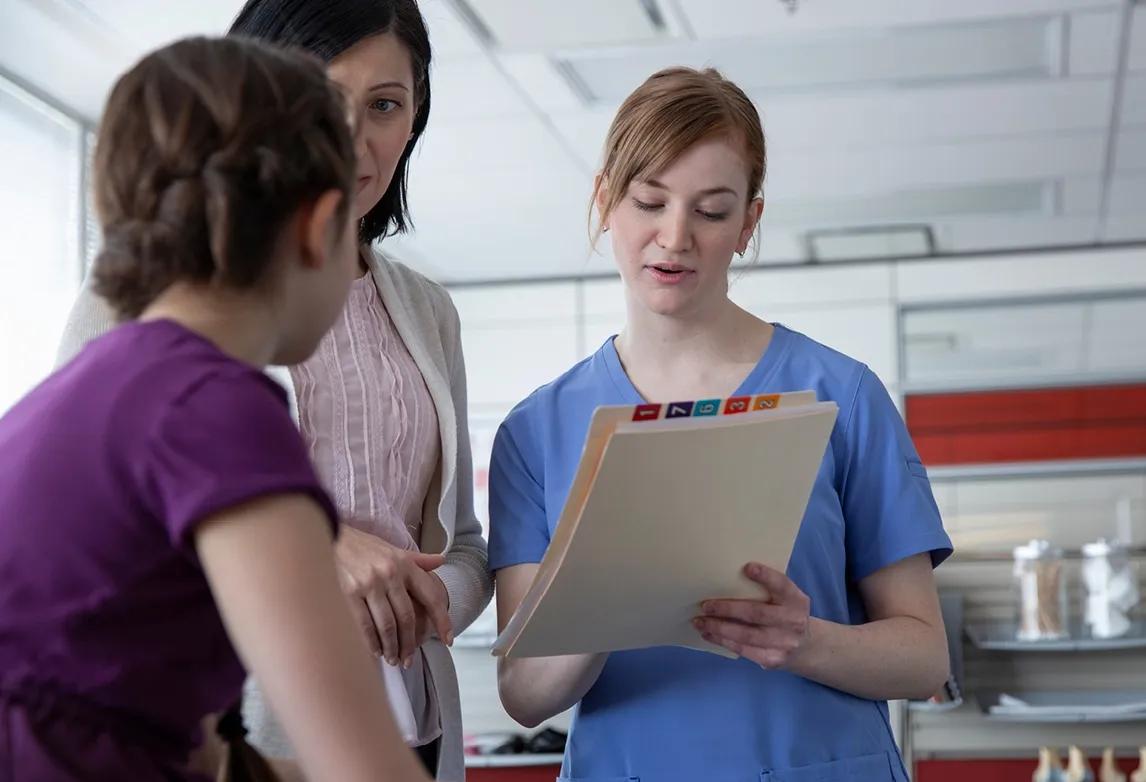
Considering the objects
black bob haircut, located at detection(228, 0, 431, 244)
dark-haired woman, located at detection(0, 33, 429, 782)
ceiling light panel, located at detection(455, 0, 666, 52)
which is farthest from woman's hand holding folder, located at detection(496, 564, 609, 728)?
ceiling light panel, located at detection(455, 0, 666, 52)

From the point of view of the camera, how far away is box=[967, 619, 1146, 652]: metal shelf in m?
5.81

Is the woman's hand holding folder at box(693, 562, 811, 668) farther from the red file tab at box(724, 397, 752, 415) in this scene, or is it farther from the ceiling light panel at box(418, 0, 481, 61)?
the ceiling light panel at box(418, 0, 481, 61)

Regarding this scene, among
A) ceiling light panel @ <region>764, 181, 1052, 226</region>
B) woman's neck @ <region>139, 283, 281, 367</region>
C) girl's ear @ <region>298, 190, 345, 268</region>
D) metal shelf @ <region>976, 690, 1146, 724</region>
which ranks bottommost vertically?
metal shelf @ <region>976, 690, 1146, 724</region>

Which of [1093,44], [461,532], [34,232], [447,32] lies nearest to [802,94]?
[1093,44]

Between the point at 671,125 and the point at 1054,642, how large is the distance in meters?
4.92

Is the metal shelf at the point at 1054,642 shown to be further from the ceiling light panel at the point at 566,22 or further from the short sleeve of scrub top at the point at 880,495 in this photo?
the short sleeve of scrub top at the point at 880,495

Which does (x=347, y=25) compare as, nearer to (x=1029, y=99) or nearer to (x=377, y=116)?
(x=377, y=116)

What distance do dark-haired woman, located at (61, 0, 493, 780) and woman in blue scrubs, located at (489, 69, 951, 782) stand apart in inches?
3.4

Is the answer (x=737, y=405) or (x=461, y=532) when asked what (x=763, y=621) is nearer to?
(x=737, y=405)

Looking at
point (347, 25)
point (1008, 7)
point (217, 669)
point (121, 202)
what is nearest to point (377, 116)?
point (347, 25)

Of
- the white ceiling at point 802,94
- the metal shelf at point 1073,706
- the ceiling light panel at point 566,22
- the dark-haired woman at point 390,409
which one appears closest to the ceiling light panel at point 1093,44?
the white ceiling at point 802,94

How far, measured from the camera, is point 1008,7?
3.80 metres

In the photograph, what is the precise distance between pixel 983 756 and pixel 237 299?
5.83m

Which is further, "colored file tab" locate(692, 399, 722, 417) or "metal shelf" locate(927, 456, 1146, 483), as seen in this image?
"metal shelf" locate(927, 456, 1146, 483)
